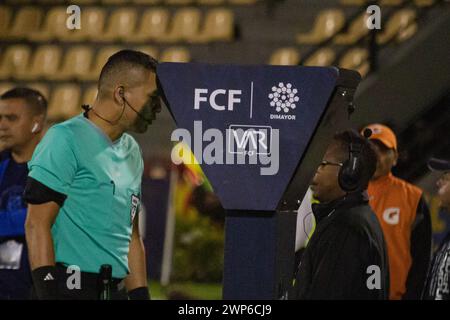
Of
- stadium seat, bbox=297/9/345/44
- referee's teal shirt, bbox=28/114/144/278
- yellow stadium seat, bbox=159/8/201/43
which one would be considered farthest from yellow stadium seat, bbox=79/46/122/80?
referee's teal shirt, bbox=28/114/144/278

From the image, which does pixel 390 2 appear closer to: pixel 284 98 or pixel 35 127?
pixel 35 127

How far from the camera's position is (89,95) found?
1158cm

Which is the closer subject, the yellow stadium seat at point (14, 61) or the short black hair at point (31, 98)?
the short black hair at point (31, 98)

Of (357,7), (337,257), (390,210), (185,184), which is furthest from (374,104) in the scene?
(337,257)

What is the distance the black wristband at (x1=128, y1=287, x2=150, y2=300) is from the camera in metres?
3.58

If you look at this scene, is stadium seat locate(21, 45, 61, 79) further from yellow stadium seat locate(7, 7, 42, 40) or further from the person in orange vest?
the person in orange vest

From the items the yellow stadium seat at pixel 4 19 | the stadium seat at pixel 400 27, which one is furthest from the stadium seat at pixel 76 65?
the stadium seat at pixel 400 27

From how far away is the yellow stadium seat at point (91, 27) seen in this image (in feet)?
41.1

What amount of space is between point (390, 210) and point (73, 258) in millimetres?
2670

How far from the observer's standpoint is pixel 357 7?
465 inches

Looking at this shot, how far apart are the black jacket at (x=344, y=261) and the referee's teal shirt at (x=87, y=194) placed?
0.61 m

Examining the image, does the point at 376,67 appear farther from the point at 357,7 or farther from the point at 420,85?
the point at 357,7

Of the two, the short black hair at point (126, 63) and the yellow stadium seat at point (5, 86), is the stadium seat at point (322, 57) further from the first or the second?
the short black hair at point (126, 63)

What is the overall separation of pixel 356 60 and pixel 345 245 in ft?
25.0
